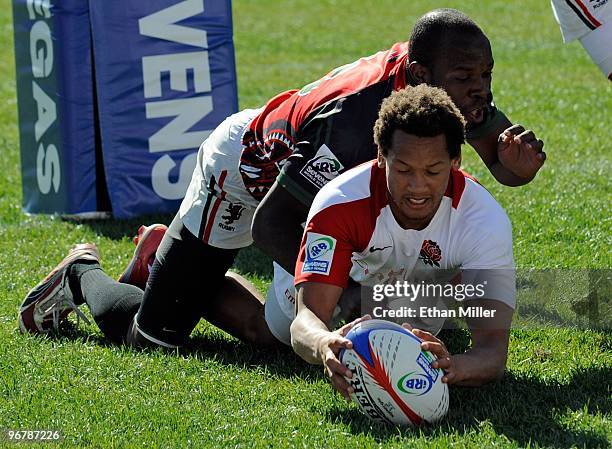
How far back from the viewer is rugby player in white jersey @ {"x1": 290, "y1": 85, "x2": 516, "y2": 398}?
13.4 ft

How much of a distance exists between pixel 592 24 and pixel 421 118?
1994 mm

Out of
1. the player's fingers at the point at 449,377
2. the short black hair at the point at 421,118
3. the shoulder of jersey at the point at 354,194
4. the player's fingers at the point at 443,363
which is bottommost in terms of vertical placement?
the player's fingers at the point at 449,377

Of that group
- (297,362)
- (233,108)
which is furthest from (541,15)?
(297,362)

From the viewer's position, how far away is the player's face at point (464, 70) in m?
4.59

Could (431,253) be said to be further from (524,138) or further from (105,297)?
(105,297)

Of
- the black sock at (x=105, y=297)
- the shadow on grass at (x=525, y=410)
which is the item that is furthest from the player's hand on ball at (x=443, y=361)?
the black sock at (x=105, y=297)

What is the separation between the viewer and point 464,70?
459cm

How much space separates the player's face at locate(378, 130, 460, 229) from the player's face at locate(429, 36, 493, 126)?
51cm

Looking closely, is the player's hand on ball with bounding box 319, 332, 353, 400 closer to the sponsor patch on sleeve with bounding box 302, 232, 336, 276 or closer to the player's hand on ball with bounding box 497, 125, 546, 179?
the sponsor patch on sleeve with bounding box 302, 232, 336, 276

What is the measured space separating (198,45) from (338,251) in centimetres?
387

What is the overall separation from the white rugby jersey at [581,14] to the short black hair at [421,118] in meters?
1.78

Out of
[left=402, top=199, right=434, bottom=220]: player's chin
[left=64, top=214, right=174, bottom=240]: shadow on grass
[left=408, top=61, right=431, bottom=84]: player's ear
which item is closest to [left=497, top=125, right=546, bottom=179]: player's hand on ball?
[left=408, top=61, right=431, bottom=84]: player's ear

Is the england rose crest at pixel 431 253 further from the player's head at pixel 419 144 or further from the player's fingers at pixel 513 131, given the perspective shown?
the player's fingers at pixel 513 131

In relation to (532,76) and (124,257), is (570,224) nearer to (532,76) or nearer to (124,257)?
(124,257)
